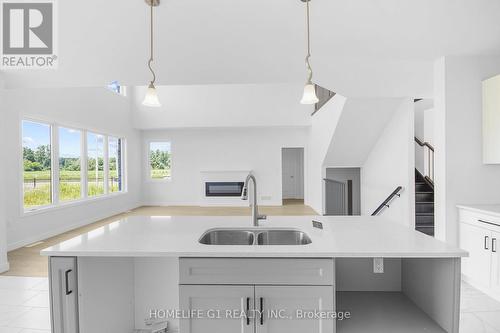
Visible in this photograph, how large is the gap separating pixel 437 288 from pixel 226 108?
24.5ft

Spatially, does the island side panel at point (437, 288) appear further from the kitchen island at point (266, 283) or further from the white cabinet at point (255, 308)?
the white cabinet at point (255, 308)

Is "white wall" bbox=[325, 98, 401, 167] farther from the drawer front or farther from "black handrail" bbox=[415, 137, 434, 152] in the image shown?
the drawer front

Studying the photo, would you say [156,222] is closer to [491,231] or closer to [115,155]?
[491,231]

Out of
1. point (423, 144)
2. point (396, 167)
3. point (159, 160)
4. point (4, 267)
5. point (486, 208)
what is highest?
point (423, 144)

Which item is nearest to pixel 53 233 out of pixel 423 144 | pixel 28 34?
pixel 28 34

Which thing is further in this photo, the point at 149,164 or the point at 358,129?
the point at 149,164

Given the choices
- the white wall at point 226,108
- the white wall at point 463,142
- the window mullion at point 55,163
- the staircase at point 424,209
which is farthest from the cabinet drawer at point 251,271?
the white wall at point 226,108

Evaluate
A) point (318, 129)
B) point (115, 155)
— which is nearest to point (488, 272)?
point (318, 129)

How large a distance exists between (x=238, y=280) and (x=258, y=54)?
2591 millimetres

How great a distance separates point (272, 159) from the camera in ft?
28.7

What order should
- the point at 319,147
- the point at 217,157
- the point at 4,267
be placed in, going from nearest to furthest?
the point at 4,267
the point at 319,147
the point at 217,157

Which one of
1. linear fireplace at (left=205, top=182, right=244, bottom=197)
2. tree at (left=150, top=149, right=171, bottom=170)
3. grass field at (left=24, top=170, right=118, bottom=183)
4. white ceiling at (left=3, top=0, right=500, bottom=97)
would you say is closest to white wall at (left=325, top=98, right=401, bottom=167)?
white ceiling at (left=3, top=0, right=500, bottom=97)

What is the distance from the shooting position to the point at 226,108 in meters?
8.27

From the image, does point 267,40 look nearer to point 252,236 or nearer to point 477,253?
point 252,236
